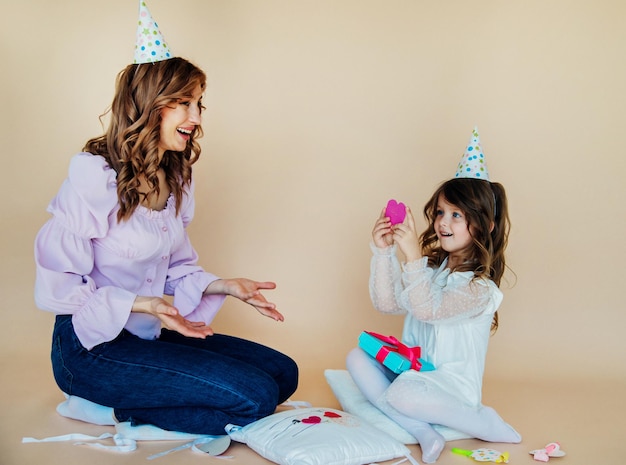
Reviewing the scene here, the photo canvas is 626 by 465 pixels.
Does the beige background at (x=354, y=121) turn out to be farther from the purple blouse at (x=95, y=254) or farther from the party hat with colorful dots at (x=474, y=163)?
the purple blouse at (x=95, y=254)

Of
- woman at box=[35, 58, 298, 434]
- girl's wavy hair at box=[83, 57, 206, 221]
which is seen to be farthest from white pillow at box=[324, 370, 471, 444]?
girl's wavy hair at box=[83, 57, 206, 221]

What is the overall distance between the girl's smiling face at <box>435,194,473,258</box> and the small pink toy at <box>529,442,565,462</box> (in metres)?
0.69

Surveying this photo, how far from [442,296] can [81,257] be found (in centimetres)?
116

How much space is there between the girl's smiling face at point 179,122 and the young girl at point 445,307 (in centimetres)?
72

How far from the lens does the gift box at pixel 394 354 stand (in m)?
2.65

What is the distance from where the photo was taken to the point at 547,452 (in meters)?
2.57

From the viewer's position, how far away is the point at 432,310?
8.65ft

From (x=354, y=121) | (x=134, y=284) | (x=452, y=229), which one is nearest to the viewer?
(x=134, y=284)

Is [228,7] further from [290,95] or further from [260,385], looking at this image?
[260,385]

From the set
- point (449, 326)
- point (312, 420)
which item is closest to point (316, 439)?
point (312, 420)

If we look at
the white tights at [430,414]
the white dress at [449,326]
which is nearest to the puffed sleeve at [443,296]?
the white dress at [449,326]

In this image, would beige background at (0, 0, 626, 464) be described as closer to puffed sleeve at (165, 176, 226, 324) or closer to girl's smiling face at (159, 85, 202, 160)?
puffed sleeve at (165, 176, 226, 324)

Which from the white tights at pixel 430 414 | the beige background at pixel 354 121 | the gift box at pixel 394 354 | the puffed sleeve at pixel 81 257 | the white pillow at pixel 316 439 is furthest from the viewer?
the beige background at pixel 354 121

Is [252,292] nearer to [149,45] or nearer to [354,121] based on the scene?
[149,45]
